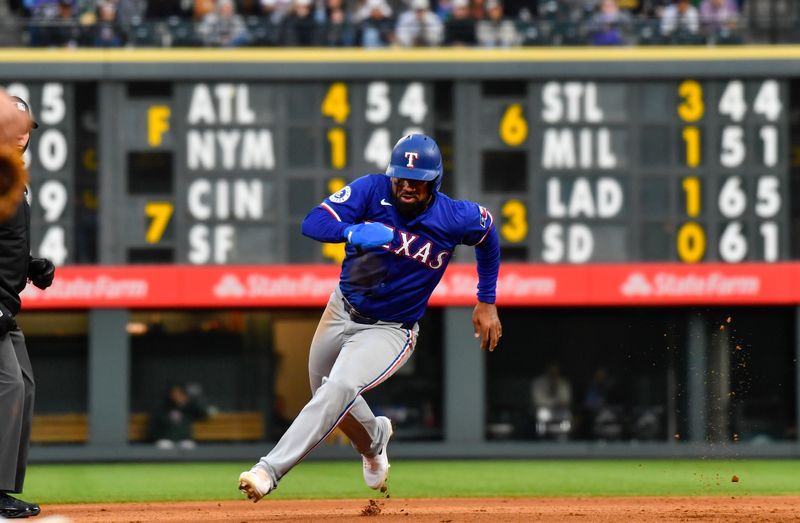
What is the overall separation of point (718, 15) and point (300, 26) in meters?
5.71

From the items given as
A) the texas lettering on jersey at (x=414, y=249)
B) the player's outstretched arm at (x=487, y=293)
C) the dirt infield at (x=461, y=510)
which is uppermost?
the texas lettering on jersey at (x=414, y=249)

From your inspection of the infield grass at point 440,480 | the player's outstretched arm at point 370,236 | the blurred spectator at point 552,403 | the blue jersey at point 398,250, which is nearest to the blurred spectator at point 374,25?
the blurred spectator at point 552,403

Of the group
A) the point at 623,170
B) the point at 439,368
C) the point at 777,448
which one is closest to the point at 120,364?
the point at 439,368

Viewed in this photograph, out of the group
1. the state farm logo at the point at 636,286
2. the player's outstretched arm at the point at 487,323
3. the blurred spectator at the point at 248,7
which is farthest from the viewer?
the blurred spectator at the point at 248,7

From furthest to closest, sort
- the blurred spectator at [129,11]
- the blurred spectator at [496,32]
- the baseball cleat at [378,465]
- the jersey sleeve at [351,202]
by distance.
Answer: the blurred spectator at [496,32], the blurred spectator at [129,11], the baseball cleat at [378,465], the jersey sleeve at [351,202]

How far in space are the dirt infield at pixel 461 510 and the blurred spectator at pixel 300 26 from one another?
10183 millimetres

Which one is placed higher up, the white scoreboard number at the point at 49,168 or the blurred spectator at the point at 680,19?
the blurred spectator at the point at 680,19

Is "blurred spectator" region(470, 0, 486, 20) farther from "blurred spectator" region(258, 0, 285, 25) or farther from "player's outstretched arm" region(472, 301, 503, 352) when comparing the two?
"player's outstretched arm" region(472, 301, 503, 352)

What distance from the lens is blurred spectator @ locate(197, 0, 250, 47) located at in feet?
68.4

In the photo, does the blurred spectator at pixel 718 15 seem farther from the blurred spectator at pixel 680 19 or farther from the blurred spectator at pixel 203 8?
the blurred spectator at pixel 203 8

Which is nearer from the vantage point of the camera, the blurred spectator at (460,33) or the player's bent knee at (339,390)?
the player's bent knee at (339,390)

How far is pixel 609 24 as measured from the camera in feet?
69.4

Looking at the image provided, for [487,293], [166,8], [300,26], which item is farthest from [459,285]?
[487,293]

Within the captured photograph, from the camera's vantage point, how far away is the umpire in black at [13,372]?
8.09 m
